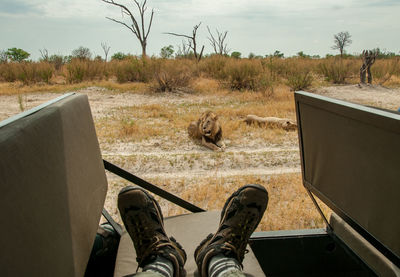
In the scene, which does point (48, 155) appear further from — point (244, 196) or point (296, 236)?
point (296, 236)

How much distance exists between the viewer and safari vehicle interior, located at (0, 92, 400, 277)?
84cm

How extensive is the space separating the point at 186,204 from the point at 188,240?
301 mm

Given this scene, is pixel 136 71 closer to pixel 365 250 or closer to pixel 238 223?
pixel 238 223

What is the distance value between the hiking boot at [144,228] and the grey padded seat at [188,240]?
0.07 m

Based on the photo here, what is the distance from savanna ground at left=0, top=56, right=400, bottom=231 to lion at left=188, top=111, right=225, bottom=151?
0.13 m

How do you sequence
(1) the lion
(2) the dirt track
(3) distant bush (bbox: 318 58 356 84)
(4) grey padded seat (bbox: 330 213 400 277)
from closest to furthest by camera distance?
1. (4) grey padded seat (bbox: 330 213 400 277)
2. (2) the dirt track
3. (1) the lion
4. (3) distant bush (bbox: 318 58 356 84)

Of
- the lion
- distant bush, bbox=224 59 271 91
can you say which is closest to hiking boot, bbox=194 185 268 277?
the lion

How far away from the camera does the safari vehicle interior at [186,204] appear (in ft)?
2.76

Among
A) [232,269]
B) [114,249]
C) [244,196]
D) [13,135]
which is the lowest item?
[114,249]

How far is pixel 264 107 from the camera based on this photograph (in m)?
7.54

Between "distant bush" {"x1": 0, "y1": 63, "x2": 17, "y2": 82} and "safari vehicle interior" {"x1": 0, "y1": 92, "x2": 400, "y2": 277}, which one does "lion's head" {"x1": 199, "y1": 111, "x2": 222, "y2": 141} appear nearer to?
"safari vehicle interior" {"x1": 0, "y1": 92, "x2": 400, "y2": 277}

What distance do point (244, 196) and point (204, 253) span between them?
11.9 inches

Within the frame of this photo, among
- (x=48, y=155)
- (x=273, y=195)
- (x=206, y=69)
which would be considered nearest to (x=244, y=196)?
(x=48, y=155)

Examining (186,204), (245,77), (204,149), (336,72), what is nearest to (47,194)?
(186,204)
